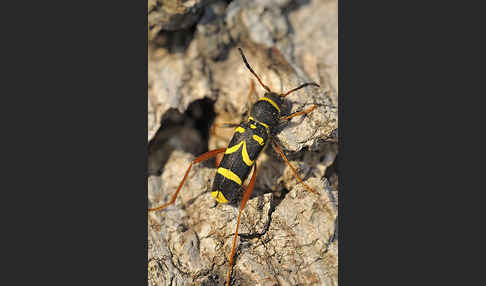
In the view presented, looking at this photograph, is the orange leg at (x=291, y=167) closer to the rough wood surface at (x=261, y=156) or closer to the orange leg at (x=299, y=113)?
the rough wood surface at (x=261, y=156)

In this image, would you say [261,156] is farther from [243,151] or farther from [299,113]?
[299,113]

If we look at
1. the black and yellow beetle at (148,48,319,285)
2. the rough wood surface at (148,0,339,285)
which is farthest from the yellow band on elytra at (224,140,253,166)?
A: the rough wood surface at (148,0,339,285)

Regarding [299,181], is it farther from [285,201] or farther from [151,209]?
[151,209]

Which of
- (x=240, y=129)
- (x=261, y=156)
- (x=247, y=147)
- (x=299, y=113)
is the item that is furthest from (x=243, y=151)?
(x=299, y=113)

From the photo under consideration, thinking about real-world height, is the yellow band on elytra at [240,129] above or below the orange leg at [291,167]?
above

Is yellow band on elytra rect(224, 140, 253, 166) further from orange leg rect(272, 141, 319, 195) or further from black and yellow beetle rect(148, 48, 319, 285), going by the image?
orange leg rect(272, 141, 319, 195)

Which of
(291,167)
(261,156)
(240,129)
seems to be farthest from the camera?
(261,156)

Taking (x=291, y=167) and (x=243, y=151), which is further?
(x=243, y=151)

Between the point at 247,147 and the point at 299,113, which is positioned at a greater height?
the point at 299,113

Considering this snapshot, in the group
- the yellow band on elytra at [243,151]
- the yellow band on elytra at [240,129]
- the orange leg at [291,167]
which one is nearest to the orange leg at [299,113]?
the orange leg at [291,167]
